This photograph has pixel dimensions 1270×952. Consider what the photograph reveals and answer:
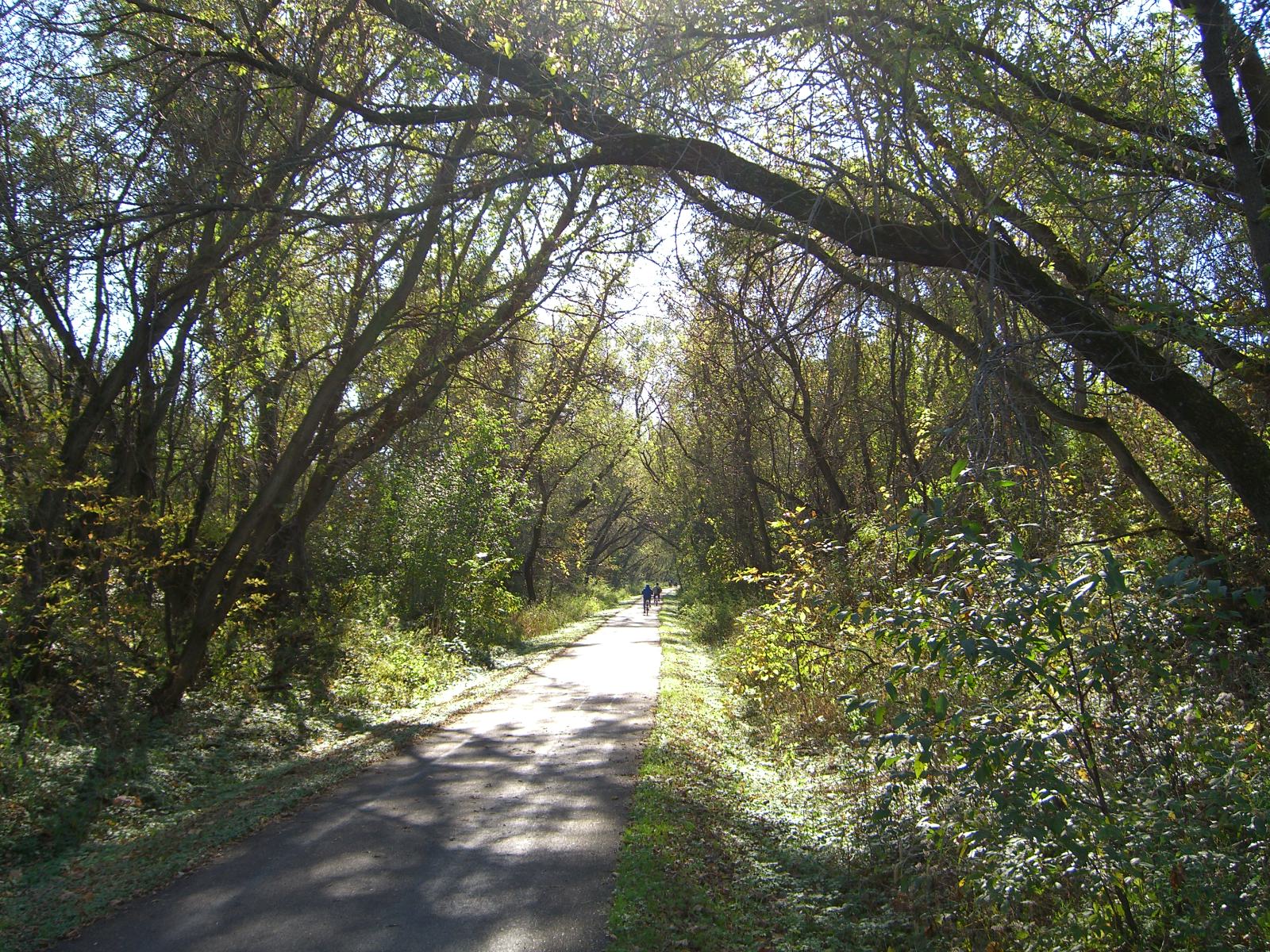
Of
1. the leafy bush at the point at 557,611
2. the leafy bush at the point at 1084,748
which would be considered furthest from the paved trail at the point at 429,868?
the leafy bush at the point at 557,611

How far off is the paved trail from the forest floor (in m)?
0.25

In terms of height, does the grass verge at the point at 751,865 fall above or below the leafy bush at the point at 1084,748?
below

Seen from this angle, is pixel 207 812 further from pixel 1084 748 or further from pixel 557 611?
pixel 557 611

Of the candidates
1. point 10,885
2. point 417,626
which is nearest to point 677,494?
point 417,626

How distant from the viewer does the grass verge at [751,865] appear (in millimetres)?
5059

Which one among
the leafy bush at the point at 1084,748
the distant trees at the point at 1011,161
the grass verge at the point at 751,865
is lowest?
the grass verge at the point at 751,865

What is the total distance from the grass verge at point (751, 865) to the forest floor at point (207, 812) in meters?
3.12

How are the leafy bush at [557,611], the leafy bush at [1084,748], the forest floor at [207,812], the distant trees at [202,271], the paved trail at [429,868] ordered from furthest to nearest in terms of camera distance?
the leafy bush at [557,611] → the distant trees at [202,271] → the forest floor at [207,812] → the paved trail at [429,868] → the leafy bush at [1084,748]

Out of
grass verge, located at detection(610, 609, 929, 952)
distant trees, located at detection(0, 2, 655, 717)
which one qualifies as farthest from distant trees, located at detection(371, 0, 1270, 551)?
grass verge, located at detection(610, 609, 929, 952)

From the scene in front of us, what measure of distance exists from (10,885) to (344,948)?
2.92m

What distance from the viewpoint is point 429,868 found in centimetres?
623

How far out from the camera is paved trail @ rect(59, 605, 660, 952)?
502 centimetres

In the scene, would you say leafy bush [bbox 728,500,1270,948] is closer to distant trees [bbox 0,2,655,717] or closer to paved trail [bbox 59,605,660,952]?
paved trail [bbox 59,605,660,952]

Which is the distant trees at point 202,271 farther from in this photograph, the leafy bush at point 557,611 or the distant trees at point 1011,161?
the leafy bush at point 557,611
